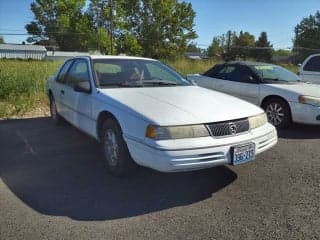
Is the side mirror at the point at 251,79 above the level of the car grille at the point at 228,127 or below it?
above

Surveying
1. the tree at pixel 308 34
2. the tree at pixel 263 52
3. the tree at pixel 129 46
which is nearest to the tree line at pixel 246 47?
the tree at pixel 263 52

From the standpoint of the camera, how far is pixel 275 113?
282 inches

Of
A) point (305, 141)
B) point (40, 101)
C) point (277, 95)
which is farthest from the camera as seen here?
point (40, 101)

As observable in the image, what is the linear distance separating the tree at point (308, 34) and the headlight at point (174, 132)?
6837 centimetres

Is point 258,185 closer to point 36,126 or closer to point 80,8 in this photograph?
point 36,126

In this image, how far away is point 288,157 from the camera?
17.0 ft

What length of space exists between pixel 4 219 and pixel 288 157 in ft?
12.1

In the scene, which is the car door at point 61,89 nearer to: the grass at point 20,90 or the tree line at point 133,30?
Result: the grass at point 20,90

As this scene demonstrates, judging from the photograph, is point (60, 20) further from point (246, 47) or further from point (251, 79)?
point (251, 79)

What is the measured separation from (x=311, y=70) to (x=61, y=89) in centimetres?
675

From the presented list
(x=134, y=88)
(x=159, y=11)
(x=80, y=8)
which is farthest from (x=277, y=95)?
(x=80, y=8)

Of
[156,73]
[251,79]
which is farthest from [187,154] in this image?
[251,79]

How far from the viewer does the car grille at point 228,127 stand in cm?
376

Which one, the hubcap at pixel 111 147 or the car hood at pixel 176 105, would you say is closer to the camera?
the car hood at pixel 176 105
